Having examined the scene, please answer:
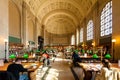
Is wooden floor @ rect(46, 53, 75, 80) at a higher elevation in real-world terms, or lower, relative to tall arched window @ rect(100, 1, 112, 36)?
lower

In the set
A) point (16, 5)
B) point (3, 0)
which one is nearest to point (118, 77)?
point (3, 0)

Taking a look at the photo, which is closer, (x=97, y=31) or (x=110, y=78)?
(x=110, y=78)

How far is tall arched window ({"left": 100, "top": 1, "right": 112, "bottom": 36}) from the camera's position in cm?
1749

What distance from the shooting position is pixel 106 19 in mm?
18578

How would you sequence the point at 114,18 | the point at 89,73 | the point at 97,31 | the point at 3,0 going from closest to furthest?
the point at 89,73, the point at 3,0, the point at 114,18, the point at 97,31

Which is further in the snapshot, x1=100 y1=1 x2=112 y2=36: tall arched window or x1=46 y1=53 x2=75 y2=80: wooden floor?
x1=100 y1=1 x2=112 y2=36: tall arched window

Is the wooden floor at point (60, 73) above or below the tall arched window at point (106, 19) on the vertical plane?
below

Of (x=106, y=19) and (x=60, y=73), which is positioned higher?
(x=106, y=19)

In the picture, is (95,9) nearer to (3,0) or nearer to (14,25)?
(14,25)

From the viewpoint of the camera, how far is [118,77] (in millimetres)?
4719

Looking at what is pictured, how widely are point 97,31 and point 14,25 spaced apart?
9.66 meters

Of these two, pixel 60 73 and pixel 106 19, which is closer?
A: pixel 60 73

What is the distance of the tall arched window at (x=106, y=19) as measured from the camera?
1749 cm

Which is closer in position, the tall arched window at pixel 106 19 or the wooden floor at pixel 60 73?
the wooden floor at pixel 60 73
